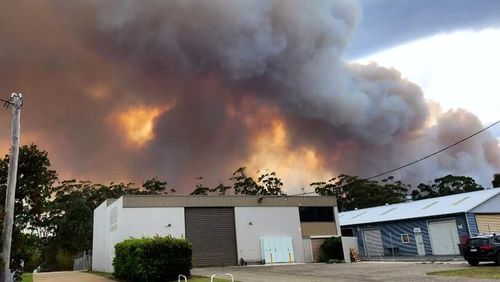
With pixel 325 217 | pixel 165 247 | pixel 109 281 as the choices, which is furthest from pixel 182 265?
pixel 325 217

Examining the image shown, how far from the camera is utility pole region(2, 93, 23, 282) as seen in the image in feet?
48.1

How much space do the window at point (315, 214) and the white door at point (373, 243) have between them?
5.60 meters

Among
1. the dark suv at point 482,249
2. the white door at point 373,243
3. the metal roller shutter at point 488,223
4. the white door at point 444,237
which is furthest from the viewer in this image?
the white door at point 373,243

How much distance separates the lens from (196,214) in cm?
3681

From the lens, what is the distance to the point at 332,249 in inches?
1565

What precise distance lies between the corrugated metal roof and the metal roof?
20.0ft

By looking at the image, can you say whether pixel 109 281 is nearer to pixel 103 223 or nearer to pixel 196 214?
pixel 196 214

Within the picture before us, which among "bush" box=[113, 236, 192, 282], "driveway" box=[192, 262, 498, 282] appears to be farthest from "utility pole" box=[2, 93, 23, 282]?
"driveway" box=[192, 262, 498, 282]

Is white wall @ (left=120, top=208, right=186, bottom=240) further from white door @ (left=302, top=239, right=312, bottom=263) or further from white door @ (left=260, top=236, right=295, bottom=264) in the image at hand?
white door @ (left=302, top=239, right=312, bottom=263)

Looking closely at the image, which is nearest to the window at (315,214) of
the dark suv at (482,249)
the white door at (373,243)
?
the white door at (373,243)

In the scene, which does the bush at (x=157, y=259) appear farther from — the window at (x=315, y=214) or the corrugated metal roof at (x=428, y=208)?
the corrugated metal roof at (x=428, y=208)

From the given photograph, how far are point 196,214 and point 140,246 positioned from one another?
45.1ft

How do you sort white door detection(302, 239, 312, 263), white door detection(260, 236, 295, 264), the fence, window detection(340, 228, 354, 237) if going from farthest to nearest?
window detection(340, 228, 354, 237) < the fence < white door detection(302, 239, 312, 263) < white door detection(260, 236, 295, 264)

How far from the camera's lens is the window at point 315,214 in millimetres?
40875
